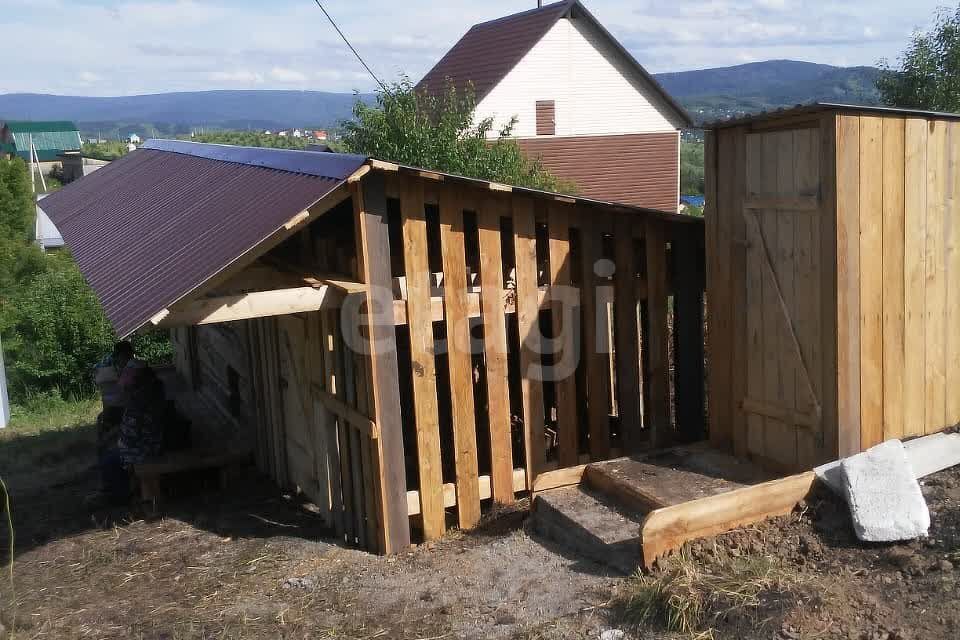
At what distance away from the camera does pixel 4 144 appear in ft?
261

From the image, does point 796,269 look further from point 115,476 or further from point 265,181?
point 115,476

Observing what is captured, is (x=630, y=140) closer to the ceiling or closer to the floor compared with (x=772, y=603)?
closer to the ceiling

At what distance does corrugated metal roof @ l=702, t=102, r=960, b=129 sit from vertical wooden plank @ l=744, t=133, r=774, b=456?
0.49 ft

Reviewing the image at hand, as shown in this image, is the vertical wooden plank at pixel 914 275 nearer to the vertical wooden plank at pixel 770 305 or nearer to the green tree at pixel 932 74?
the vertical wooden plank at pixel 770 305

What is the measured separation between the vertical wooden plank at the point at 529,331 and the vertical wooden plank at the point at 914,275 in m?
2.72

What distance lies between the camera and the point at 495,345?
23.6 ft

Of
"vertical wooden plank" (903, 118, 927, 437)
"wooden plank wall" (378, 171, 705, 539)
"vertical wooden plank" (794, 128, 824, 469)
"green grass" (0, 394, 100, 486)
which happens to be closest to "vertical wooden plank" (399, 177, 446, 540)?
"wooden plank wall" (378, 171, 705, 539)

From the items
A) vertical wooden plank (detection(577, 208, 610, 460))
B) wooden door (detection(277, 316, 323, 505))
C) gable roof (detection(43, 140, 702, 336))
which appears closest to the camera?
gable roof (detection(43, 140, 702, 336))

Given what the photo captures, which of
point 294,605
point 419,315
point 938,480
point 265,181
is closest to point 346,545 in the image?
point 294,605

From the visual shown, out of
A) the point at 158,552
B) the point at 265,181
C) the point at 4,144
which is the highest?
the point at 4,144

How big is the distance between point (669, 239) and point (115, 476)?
5.96 metres

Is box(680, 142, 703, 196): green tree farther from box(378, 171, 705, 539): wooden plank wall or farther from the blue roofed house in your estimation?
the blue roofed house

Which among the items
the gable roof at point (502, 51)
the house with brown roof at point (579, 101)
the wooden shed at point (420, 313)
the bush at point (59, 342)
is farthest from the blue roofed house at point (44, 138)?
the wooden shed at point (420, 313)

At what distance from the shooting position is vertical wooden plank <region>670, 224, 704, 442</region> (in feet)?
25.8
